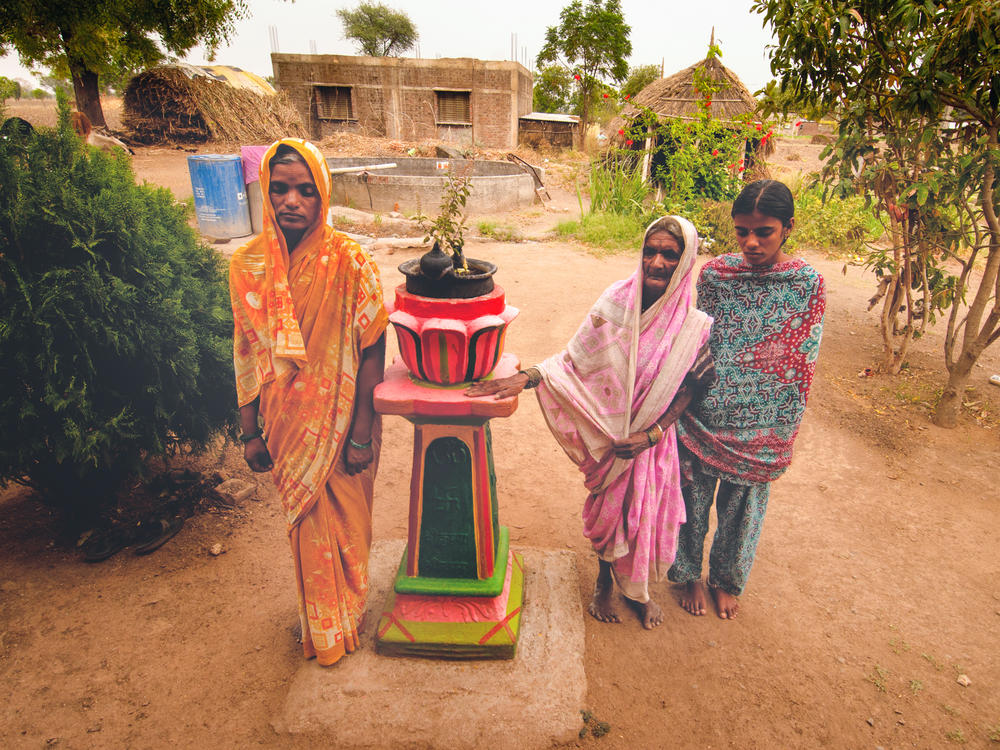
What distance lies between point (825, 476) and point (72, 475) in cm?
451

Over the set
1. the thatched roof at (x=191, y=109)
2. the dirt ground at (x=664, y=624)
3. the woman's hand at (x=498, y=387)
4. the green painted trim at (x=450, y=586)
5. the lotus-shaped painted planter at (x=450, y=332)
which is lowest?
the dirt ground at (x=664, y=624)

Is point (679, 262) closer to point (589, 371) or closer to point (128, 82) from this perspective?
point (589, 371)

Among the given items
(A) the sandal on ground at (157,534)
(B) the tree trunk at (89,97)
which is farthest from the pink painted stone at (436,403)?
(B) the tree trunk at (89,97)

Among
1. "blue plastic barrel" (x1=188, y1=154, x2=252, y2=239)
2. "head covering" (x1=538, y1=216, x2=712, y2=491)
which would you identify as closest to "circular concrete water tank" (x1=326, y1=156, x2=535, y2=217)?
"blue plastic barrel" (x1=188, y1=154, x2=252, y2=239)

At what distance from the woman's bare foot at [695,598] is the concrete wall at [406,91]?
19566mm

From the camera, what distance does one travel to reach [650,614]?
2.69m

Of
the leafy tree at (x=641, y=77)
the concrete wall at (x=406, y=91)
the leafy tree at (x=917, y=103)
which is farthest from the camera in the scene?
the leafy tree at (x=641, y=77)

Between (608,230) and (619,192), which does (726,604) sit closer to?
(608,230)

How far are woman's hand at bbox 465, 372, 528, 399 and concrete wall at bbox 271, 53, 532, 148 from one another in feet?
64.4

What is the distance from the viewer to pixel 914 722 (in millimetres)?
2266

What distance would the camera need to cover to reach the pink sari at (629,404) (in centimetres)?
224

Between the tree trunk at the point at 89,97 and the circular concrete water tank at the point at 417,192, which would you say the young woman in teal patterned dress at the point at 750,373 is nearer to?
the circular concrete water tank at the point at 417,192

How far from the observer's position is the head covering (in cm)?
222

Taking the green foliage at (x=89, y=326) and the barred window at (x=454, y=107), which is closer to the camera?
the green foliage at (x=89, y=326)
